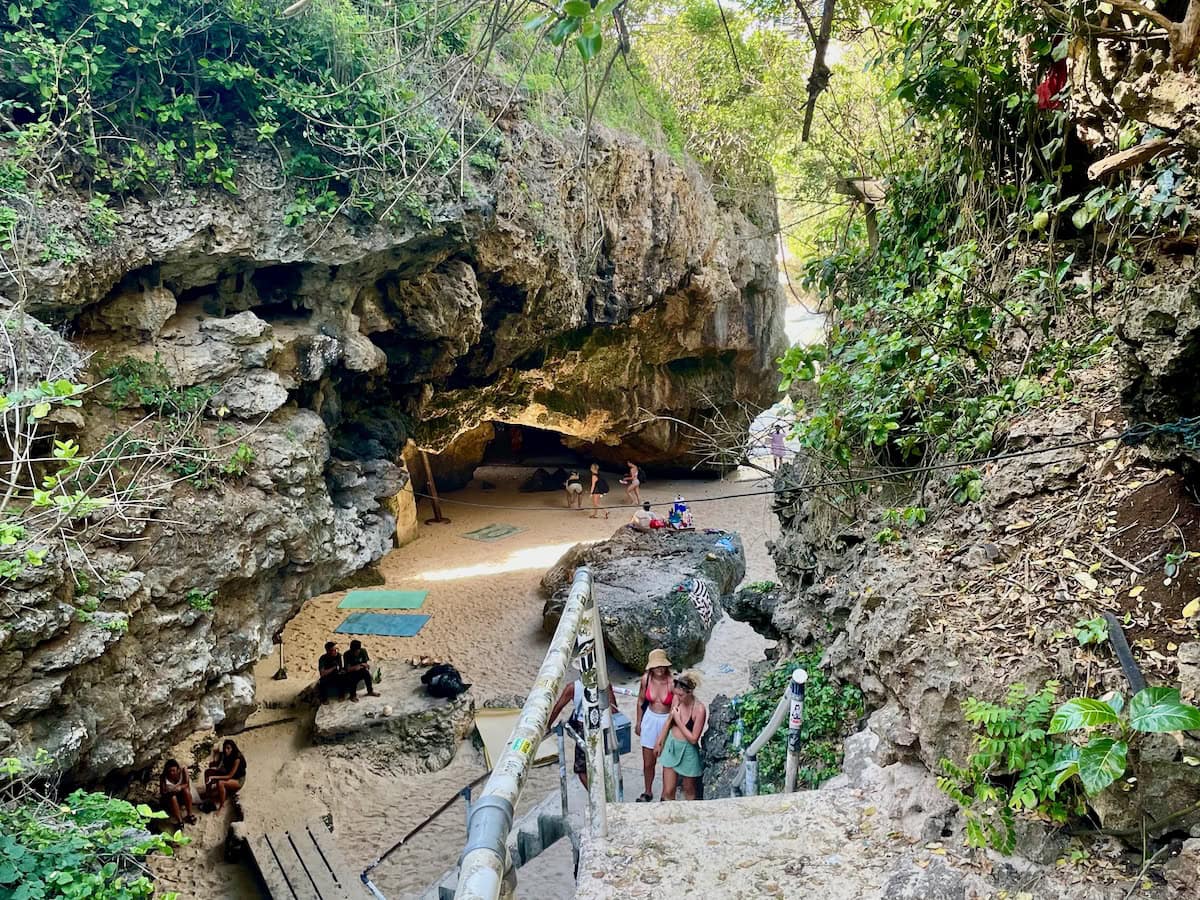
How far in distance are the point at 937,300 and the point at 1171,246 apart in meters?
1.35

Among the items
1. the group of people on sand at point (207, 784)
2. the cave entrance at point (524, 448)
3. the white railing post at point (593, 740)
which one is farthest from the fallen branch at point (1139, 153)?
the cave entrance at point (524, 448)

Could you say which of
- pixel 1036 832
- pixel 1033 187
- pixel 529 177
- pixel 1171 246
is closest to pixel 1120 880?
pixel 1036 832

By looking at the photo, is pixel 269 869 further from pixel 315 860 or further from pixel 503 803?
pixel 503 803

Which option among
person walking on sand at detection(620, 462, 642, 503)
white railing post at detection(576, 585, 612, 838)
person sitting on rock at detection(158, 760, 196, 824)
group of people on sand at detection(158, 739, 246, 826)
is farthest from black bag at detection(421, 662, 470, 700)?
person walking on sand at detection(620, 462, 642, 503)

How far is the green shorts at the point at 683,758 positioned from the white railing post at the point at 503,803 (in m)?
2.84

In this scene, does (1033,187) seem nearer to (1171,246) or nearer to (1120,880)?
(1171,246)

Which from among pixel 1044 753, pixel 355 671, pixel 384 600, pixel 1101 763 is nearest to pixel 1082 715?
pixel 1101 763

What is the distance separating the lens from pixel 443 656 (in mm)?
9258

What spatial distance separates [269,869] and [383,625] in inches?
145

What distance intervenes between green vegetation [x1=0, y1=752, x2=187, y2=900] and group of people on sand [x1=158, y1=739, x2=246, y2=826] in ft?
7.50

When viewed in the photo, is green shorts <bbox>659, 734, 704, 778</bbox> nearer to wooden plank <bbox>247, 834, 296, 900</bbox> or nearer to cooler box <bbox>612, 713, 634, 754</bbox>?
cooler box <bbox>612, 713, 634, 754</bbox>

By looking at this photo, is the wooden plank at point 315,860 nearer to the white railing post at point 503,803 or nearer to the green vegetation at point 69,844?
the green vegetation at point 69,844

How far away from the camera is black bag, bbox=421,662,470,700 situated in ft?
25.3

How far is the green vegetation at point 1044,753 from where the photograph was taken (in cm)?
189
